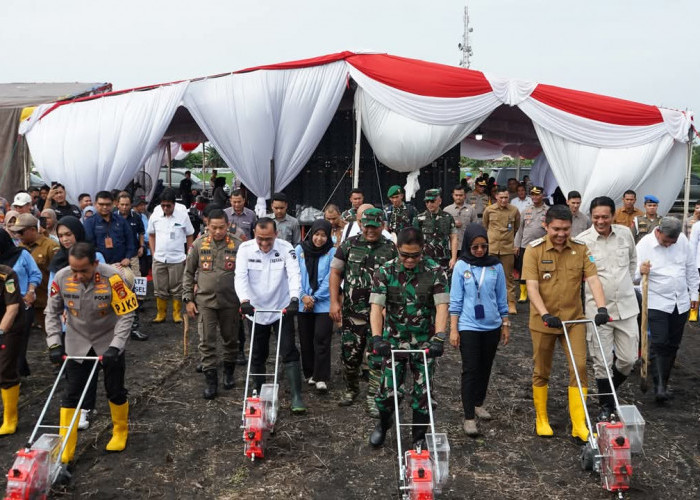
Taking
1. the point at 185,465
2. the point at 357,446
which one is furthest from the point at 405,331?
the point at 185,465

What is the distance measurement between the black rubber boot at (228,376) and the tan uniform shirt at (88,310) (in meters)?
1.65

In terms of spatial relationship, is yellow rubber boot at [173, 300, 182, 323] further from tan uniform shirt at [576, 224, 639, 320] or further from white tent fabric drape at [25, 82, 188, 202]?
tan uniform shirt at [576, 224, 639, 320]

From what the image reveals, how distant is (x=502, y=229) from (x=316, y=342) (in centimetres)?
410

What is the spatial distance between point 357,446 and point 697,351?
4927 millimetres

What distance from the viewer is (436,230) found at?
26.6ft

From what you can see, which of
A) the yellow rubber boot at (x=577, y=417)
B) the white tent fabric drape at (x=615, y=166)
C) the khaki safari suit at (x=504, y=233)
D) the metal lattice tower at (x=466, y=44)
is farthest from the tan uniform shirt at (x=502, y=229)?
the metal lattice tower at (x=466, y=44)

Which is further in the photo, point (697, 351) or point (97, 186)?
point (97, 186)

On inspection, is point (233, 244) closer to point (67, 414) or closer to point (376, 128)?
point (67, 414)

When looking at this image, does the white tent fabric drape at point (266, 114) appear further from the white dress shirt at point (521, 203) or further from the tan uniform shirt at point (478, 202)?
the white dress shirt at point (521, 203)

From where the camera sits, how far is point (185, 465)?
14.8 feet

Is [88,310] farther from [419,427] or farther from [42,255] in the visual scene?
[419,427]

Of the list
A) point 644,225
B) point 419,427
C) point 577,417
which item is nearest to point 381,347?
point 419,427

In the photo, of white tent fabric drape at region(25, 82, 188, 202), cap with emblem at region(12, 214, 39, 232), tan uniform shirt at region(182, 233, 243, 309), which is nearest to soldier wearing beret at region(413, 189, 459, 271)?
tan uniform shirt at region(182, 233, 243, 309)

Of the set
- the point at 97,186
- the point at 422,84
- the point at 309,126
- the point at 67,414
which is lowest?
the point at 67,414
